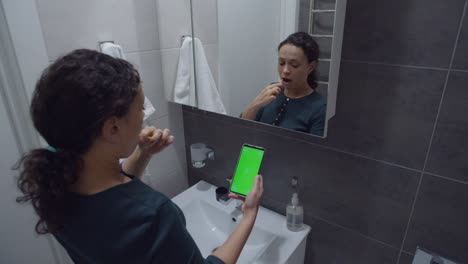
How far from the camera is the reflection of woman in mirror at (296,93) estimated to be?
87 cm

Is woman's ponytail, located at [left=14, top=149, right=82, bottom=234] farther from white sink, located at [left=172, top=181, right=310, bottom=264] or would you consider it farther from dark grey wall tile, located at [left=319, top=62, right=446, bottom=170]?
dark grey wall tile, located at [left=319, top=62, right=446, bottom=170]

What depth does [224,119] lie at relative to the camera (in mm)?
1239

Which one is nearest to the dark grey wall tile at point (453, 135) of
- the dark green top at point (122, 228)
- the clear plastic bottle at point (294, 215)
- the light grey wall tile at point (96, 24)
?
the clear plastic bottle at point (294, 215)

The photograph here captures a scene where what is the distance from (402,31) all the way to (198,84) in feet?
2.49

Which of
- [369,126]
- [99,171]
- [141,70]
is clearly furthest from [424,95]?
[141,70]

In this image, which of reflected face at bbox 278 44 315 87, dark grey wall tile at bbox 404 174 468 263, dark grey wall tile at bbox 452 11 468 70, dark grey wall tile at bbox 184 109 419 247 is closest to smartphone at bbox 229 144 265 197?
dark grey wall tile at bbox 184 109 419 247

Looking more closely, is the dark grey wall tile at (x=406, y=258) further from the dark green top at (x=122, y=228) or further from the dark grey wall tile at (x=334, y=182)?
the dark green top at (x=122, y=228)

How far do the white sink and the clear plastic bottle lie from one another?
0.02 meters

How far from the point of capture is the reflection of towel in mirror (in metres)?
1.18

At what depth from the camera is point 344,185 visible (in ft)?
3.27

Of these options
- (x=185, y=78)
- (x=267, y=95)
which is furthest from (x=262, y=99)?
(x=185, y=78)

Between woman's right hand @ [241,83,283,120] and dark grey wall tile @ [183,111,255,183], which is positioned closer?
woman's right hand @ [241,83,283,120]

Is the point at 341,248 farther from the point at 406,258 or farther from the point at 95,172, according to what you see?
the point at 95,172

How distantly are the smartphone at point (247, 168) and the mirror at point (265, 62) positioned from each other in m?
0.12
